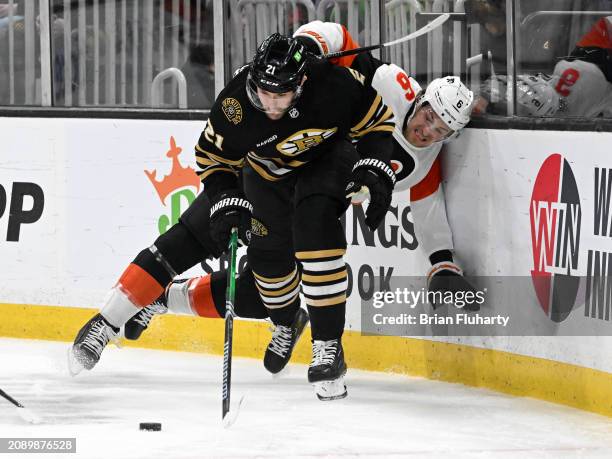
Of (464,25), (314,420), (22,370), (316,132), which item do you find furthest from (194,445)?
(464,25)

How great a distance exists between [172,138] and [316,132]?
1508 mm

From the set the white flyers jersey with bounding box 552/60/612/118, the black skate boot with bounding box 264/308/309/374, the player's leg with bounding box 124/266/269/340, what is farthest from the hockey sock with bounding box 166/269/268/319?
the white flyers jersey with bounding box 552/60/612/118

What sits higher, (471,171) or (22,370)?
(471,171)

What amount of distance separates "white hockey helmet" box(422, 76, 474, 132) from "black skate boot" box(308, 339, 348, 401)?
3.31 ft

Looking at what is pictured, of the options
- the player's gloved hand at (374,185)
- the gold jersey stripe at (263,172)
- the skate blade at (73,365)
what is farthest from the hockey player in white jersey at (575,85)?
the skate blade at (73,365)

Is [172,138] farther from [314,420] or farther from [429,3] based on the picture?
[314,420]

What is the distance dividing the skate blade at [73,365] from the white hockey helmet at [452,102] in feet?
5.29

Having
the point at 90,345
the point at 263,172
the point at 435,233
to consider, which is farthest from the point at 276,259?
the point at 90,345

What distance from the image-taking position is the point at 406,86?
526cm

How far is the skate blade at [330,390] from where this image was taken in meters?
4.57

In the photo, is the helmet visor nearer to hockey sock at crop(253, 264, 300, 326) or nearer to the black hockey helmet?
the black hockey helmet

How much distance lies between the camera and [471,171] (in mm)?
5172

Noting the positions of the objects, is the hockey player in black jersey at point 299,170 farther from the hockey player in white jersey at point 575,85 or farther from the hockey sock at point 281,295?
the hockey player in white jersey at point 575,85

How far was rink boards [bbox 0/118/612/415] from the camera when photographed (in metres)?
4.61
